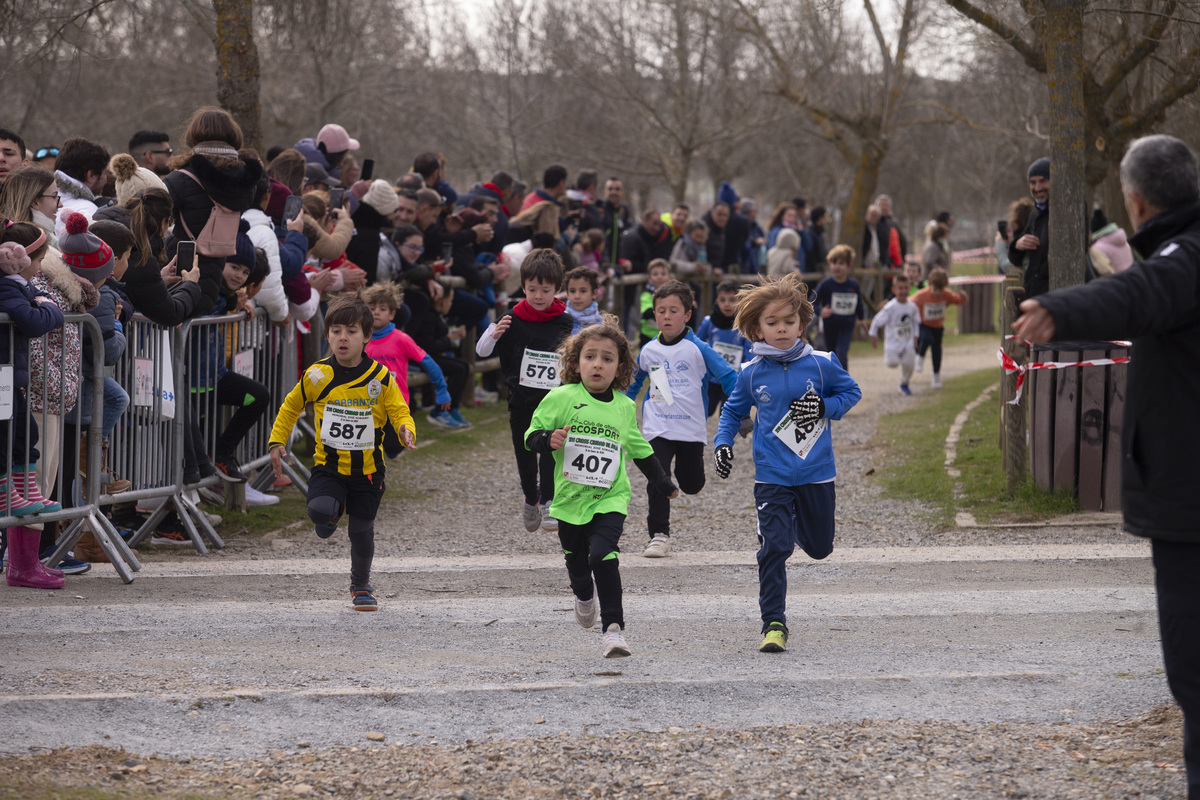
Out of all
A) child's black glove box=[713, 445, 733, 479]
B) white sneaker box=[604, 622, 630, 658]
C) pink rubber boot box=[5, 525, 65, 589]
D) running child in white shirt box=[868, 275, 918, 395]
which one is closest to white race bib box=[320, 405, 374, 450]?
pink rubber boot box=[5, 525, 65, 589]

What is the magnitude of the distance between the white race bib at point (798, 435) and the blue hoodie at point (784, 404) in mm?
17

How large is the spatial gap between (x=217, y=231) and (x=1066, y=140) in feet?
19.7

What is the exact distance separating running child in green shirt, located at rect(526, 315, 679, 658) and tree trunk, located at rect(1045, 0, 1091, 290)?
4.89m

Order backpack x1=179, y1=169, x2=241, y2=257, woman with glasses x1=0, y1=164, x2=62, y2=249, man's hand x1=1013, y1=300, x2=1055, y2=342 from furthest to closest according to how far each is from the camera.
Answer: backpack x1=179, y1=169, x2=241, y2=257, woman with glasses x1=0, y1=164, x2=62, y2=249, man's hand x1=1013, y1=300, x2=1055, y2=342

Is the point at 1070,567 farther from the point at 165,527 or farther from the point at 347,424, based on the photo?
the point at 165,527

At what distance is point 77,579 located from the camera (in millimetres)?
7199

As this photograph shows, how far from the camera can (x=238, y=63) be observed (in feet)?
36.3

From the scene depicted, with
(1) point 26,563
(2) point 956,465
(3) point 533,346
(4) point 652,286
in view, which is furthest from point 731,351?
(1) point 26,563

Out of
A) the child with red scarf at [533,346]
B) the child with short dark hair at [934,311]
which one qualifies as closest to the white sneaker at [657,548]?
the child with red scarf at [533,346]

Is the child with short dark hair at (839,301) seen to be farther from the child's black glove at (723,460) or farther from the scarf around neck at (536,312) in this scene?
the child's black glove at (723,460)

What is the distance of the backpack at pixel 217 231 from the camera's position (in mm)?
8227

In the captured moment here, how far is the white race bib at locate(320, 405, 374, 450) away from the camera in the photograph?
664cm

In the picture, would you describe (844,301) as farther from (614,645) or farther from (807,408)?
(614,645)

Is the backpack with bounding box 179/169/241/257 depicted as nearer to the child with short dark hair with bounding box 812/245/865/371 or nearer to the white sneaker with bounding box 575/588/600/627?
the white sneaker with bounding box 575/588/600/627
